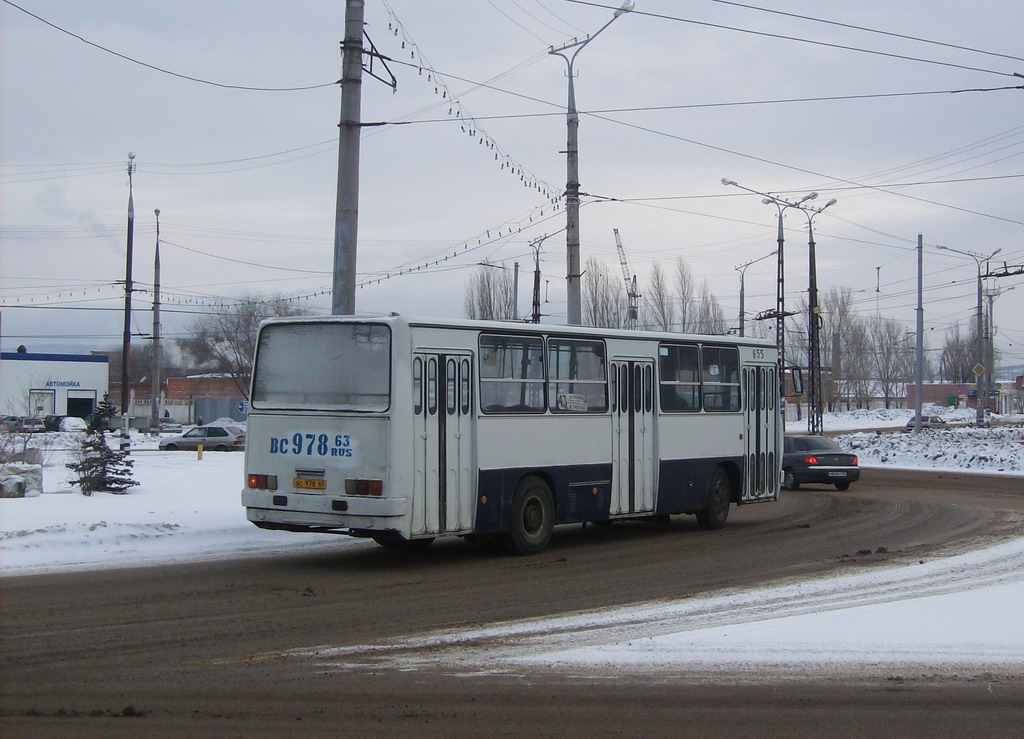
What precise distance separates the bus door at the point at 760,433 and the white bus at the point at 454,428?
8.13 ft

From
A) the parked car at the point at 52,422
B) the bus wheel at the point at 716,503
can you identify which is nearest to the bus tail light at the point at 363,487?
the bus wheel at the point at 716,503

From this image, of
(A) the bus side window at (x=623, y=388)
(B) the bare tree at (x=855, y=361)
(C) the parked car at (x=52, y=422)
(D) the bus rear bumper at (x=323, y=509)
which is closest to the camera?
(D) the bus rear bumper at (x=323, y=509)

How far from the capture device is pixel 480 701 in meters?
7.09

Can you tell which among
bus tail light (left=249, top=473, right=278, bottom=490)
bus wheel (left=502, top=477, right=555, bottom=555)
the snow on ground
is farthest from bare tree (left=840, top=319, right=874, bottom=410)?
bus tail light (left=249, top=473, right=278, bottom=490)

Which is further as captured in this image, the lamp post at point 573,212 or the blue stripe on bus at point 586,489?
the lamp post at point 573,212

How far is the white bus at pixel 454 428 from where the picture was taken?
502 inches

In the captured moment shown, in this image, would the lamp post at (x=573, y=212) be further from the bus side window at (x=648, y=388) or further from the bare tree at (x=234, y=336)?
the bare tree at (x=234, y=336)

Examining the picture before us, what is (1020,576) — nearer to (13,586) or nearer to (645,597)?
(645,597)

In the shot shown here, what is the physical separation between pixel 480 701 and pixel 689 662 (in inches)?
79.6

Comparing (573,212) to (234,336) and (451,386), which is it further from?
(234,336)

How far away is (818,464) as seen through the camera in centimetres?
2931

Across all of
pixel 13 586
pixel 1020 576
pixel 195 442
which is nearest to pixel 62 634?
pixel 13 586

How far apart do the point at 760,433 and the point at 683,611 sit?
9511mm

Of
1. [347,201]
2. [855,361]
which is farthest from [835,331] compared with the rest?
[347,201]
